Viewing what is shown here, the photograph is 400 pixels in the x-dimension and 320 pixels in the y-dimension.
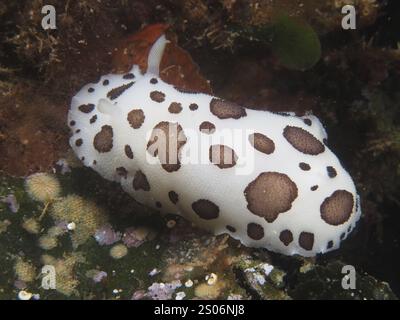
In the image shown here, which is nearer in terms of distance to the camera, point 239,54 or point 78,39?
point 78,39

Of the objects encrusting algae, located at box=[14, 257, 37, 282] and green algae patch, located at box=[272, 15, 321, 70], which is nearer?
encrusting algae, located at box=[14, 257, 37, 282]

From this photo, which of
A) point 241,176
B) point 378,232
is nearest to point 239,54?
point 241,176

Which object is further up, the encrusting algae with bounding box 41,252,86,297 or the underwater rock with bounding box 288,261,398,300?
the encrusting algae with bounding box 41,252,86,297

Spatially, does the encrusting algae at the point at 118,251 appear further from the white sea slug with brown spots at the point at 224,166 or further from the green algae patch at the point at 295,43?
the green algae patch at the point at 295,43

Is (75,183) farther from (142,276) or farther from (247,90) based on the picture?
(247,90)

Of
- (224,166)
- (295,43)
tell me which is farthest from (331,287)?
(295,43)

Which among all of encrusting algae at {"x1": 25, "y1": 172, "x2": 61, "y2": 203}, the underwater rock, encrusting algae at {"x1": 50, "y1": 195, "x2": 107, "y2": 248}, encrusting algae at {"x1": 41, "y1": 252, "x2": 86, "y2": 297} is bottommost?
the underwater rock

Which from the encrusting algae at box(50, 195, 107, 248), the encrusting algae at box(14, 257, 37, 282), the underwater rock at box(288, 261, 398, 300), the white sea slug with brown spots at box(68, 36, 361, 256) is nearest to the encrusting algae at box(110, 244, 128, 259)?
the encrusting algae at box(50, 195, 107, 248)

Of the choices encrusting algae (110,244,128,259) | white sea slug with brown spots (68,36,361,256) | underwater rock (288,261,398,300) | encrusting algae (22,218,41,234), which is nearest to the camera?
white sea slug with brown spots (68,36,361,256)

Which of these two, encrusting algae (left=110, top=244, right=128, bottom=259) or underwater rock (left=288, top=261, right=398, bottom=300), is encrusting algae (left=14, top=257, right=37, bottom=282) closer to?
encrusting algae (left=110, top=244, right=128, bottom=259)
